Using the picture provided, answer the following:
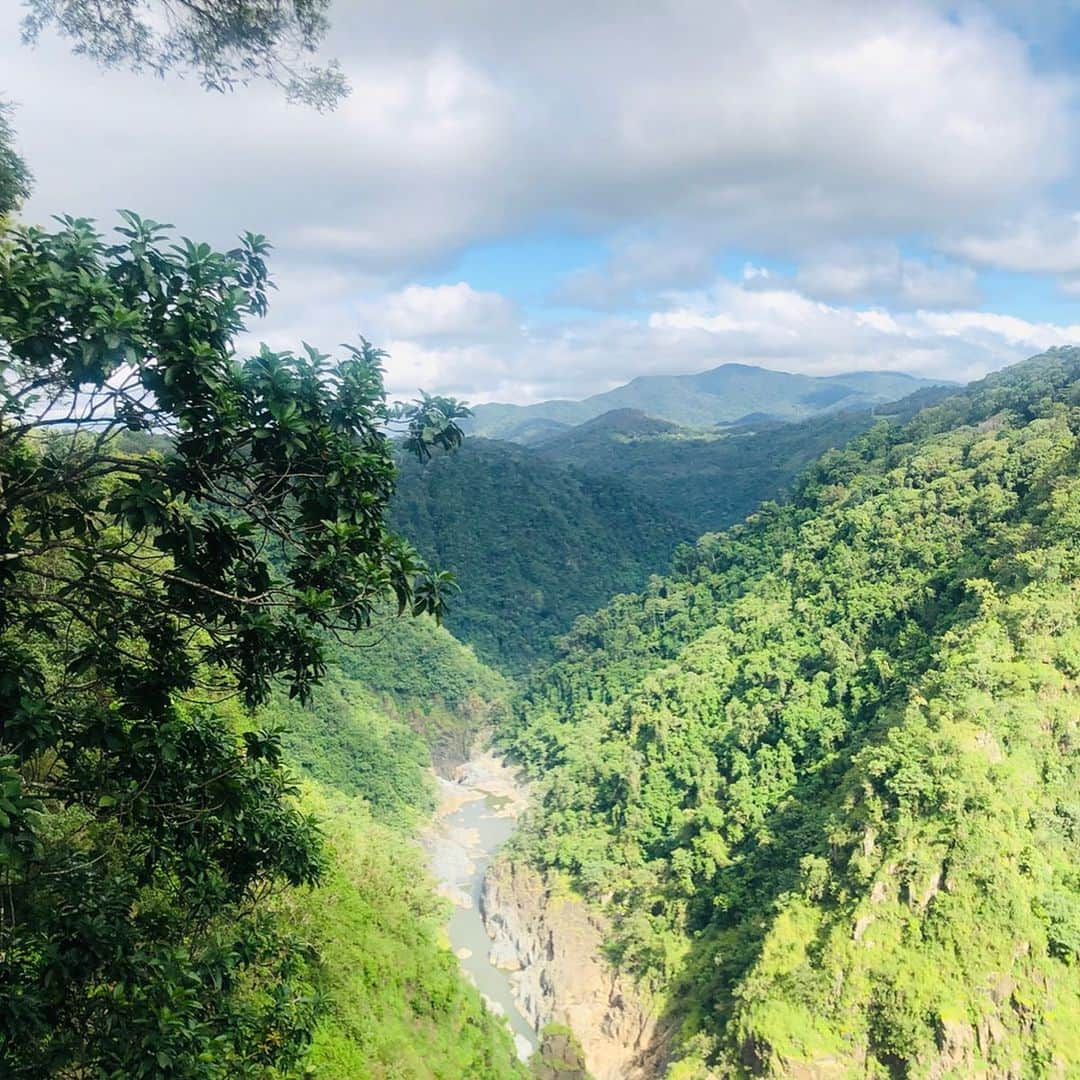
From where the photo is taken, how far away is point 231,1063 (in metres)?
4.29

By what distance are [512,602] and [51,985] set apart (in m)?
81.0

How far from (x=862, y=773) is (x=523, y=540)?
→ 6625 centimetres

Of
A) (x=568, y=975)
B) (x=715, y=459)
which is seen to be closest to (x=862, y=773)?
(x=568, y=975)

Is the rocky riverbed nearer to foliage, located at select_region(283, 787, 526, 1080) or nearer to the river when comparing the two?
the river

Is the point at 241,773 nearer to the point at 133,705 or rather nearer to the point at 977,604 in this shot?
the point at 133,705

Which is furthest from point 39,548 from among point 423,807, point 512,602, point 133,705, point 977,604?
point 512,602

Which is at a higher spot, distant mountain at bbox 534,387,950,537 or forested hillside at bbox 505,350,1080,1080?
distant mountain at bbox 534,387,950,537

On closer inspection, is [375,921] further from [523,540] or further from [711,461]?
[711,461]

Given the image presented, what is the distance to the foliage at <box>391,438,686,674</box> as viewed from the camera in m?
83.1

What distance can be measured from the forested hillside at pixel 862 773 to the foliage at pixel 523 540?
72.4ft

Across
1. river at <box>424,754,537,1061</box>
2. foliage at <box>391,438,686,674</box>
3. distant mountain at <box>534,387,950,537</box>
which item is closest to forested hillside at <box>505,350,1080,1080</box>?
river at <box>424,754,537,1061</box>

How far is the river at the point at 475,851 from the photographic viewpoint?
36.8 meters

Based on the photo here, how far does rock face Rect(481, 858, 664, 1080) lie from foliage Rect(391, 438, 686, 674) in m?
37.2

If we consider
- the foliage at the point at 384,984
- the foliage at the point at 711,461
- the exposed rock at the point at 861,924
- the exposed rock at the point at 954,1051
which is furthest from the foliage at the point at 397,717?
the foliage at the point at 711,461
